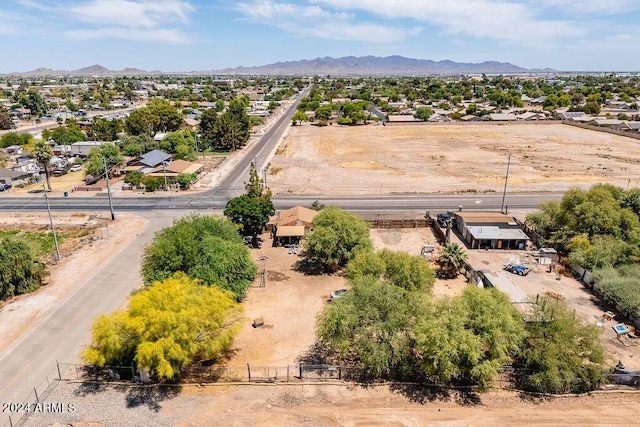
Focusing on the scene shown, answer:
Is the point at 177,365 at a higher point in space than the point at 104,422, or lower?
higher

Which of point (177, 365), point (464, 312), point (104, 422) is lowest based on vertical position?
point (104, 422)

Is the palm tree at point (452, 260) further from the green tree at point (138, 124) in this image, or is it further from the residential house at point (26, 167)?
the green tree at point (138, 124)

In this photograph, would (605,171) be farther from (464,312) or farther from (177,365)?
(177,365)

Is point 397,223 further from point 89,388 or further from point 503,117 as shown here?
point 503,117

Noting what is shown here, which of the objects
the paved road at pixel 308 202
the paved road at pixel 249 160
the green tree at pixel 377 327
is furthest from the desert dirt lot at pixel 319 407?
the paved road at pixel 249 160

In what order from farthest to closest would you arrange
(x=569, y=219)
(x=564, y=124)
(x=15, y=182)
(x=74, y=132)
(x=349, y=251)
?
1. (x=564, y=124)
2. (x=74, y=132)
3. (x=15, y=182)
4. (x=569, y=219)
5. (x=349, y=251)

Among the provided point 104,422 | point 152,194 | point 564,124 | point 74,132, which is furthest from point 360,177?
point 564,124
